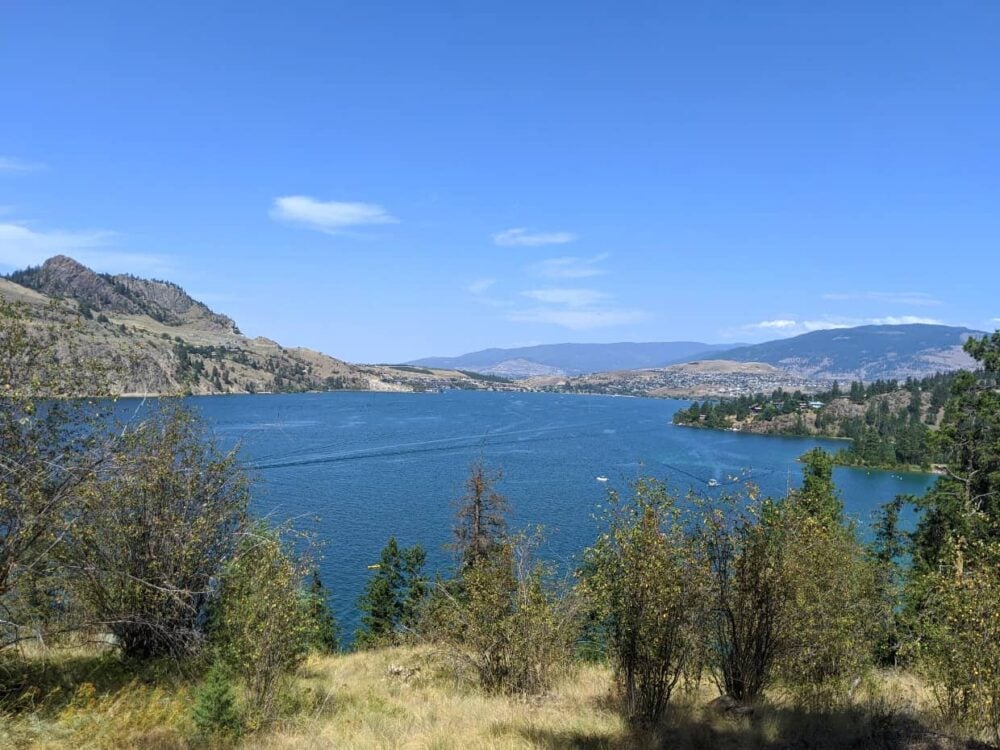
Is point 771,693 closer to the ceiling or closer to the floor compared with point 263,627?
closer to the floor

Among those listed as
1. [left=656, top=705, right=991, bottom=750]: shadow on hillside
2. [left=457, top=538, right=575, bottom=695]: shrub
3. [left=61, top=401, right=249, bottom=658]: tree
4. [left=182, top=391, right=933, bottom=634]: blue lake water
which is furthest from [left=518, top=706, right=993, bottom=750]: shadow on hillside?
[left=61, top=401, right=249, bottom=658]: tree

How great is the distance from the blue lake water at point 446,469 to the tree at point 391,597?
129 inches

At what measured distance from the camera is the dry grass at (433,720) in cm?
1108

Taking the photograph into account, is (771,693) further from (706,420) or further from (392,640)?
(706,420)

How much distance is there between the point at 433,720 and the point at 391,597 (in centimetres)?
2774

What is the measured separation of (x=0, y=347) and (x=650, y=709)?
13.1 m

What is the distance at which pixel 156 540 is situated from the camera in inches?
602

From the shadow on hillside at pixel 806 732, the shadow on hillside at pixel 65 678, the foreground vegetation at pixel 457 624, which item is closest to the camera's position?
the shadow on hillside at pixel 806 732

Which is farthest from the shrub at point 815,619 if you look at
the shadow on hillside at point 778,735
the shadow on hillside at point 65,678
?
the shadow on hillside at point 65,678

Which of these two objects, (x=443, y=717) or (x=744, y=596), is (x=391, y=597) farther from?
(x=744, y=596)

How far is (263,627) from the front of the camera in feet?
41.9

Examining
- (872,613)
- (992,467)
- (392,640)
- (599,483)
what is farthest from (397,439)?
(872,613)

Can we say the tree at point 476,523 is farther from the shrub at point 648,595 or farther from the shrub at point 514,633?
the shrub at point 648,595

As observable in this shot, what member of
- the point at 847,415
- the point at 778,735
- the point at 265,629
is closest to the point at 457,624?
the point at 265,629
